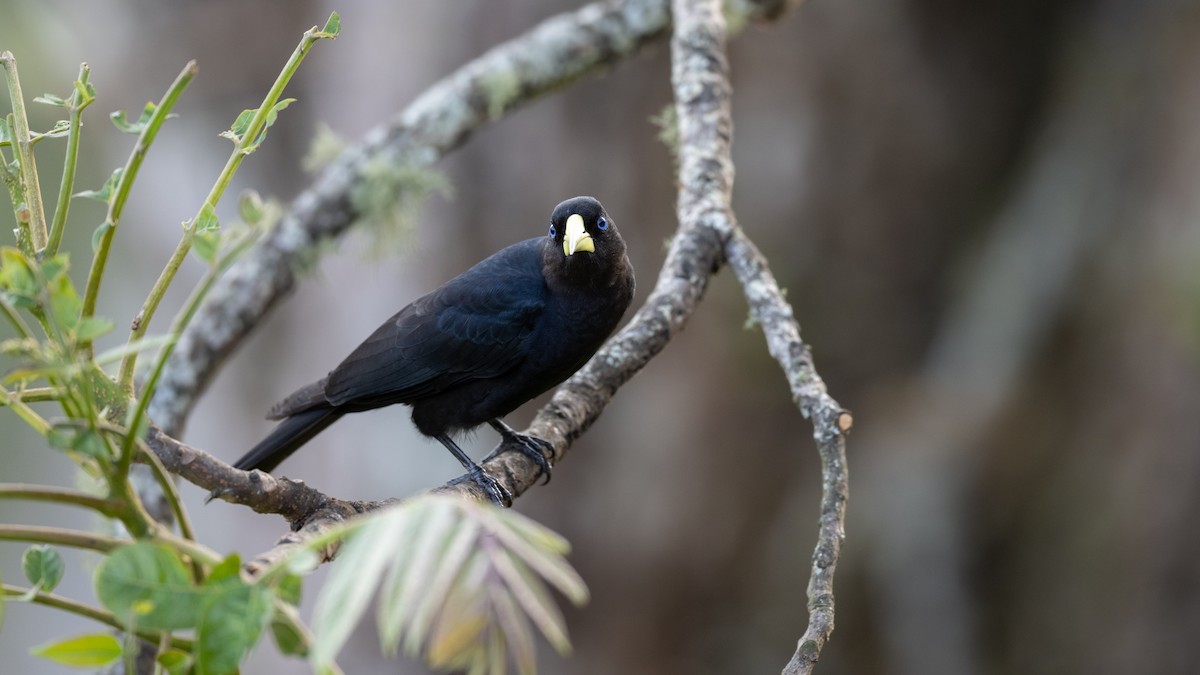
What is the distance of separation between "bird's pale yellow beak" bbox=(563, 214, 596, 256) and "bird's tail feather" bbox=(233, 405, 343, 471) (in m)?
0.81

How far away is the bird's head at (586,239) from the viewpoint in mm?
2594

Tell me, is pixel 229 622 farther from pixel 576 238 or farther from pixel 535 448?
pixel 576 238

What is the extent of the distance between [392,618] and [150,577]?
0.91ft

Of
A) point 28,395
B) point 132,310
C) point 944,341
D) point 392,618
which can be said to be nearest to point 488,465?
point 28,395

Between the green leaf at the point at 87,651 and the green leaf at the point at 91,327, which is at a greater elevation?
the green leaf at the point at 91,327

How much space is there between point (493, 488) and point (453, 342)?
0.70 m

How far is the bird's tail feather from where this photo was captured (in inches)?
110

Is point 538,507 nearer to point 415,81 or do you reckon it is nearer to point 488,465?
point 415,81

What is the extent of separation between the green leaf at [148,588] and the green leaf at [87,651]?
0.06m

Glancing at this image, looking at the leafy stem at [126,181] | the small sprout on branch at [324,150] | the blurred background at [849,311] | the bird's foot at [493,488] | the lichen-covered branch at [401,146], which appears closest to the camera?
the leafy stem at [126,181]

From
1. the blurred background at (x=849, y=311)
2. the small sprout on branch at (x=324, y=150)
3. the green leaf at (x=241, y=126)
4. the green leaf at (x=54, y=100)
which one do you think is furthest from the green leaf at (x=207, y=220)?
the blurred background at (x=849, y=311)

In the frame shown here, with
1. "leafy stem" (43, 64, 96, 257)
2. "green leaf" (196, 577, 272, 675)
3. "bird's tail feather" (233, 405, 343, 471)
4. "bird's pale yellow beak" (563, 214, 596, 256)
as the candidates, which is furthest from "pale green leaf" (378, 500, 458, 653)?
"bird's tail feather" (233, 405, 343, 471)

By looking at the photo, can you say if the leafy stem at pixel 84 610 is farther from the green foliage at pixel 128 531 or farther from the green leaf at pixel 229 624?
the green leaf at pixel 229 624

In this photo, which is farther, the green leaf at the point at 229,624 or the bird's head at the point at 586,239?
the bird's head at the point at 586,239
